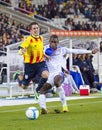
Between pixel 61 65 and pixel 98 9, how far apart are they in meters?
32.2

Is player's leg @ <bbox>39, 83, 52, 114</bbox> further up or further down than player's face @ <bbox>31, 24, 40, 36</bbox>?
further down

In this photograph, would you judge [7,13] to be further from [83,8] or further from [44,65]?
[44,65]

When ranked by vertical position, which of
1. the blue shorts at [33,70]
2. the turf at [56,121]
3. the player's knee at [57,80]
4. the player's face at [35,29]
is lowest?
the turf at [56,121]

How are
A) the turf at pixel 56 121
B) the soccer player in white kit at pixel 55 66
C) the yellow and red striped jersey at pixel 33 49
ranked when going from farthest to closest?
the yellow and red striped jersey at pixel 33 49
the soccer player in white kit at pixel 55 66
the turf at pixel 56 121

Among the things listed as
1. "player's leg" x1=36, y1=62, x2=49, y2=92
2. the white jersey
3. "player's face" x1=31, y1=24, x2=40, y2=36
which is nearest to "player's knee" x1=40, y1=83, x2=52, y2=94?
"player's leg" x1=36, y1=62, x2=49, y2=92

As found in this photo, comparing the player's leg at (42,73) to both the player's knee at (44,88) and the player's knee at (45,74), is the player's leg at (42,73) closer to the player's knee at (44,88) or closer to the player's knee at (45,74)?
the player's knee at (45,74)

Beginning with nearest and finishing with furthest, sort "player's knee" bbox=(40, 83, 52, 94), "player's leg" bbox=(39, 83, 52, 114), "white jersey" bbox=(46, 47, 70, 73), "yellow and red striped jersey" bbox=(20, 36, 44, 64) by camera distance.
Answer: "player's leg" bbox=(39, 83, 52, 114) → "player's knee" bbox=(40, 83, 52, 94) → "white jersey" bbox=(46, 47, 70, 73) → "yellow and red striped jersey" bbox=(20, 36, 44, 64)

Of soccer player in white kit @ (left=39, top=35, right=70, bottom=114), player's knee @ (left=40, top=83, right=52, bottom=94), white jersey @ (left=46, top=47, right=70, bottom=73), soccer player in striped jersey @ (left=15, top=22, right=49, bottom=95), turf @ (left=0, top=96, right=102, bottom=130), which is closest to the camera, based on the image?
turf @ (left=0, top=96, right=102, bottom=130)

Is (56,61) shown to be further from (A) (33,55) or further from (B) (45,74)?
(A) (33,55)

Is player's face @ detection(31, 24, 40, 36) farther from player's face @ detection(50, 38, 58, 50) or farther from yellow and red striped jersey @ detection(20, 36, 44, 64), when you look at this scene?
yellow and red striped jersey @ detection(20, 36, 44, 64)

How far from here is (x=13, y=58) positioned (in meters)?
27.4

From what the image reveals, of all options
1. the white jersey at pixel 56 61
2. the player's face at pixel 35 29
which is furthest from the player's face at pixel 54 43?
the player's face at pixel 35 29

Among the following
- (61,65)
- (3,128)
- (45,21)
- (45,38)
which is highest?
(45,21)

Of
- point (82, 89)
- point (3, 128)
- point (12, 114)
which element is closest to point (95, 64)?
point (82, 89)
